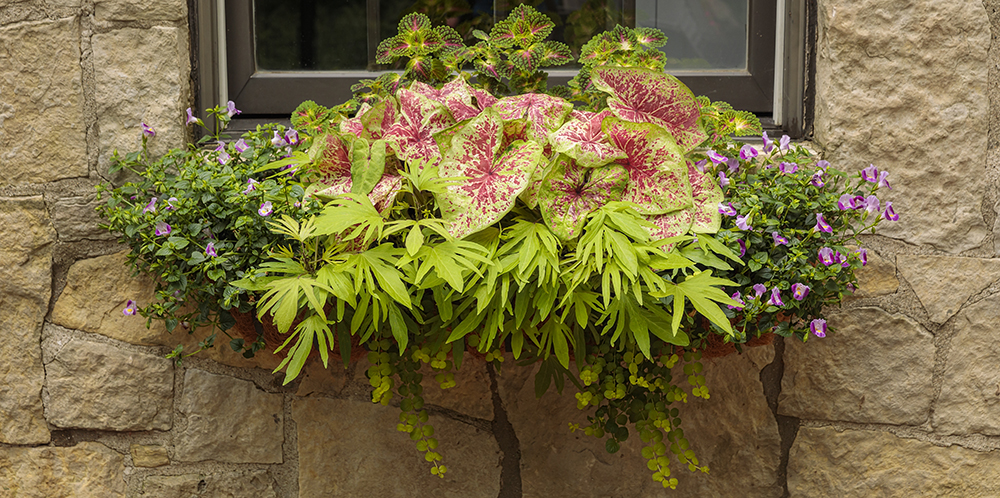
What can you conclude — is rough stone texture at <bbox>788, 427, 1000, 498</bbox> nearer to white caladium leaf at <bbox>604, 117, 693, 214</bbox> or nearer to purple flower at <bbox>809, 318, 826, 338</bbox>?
purple flower at <bbox>809, 318, 826, 338</bbox>

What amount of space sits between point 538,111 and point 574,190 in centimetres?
15

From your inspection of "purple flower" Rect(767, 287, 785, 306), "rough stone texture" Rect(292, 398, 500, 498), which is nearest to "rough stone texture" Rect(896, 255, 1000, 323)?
"purple flower" Rect(767, 287, 785, 306)

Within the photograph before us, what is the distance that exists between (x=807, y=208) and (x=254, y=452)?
3.63 ft

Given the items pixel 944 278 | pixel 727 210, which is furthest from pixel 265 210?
pixel 944 278

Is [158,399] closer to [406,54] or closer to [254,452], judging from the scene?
[254,452]

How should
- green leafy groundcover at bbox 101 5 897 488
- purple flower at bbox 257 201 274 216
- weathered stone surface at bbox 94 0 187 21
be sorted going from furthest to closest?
weathered stone surface at bbox 94 0 187 21, purple flower at bbox 257 201 274 216, green leafy groundcover at bbox 101 5 897 488

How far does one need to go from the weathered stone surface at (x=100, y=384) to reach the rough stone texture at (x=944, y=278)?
144 cm

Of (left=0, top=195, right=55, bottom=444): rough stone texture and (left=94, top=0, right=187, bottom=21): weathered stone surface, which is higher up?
(left=94, top=0, right=187, bottom=21): weathered stone surface

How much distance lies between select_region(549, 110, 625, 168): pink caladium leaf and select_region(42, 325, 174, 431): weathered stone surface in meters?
0.87

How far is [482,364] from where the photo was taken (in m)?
1.34

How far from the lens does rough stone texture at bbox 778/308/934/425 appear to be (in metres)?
1.30

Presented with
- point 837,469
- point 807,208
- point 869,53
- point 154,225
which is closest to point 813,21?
Answer: point 869,53

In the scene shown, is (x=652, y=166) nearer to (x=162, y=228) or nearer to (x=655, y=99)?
(x=655, y=99)

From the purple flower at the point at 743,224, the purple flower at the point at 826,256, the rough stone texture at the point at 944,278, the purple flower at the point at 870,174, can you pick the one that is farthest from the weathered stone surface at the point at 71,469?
the rough stone texture at the point at 944,278
